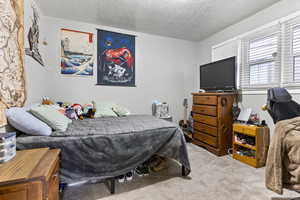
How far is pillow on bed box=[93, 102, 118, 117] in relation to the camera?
99.2 inches

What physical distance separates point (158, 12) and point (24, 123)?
8.25 ft

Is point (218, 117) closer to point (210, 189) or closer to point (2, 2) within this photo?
point (210, 189)

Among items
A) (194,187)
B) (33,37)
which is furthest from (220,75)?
(33,37)

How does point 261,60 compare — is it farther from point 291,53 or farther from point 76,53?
point 76,53

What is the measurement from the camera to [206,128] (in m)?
2.71

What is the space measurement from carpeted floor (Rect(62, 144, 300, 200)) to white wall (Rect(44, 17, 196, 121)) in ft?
5.83

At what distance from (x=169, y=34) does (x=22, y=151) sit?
3427 mm

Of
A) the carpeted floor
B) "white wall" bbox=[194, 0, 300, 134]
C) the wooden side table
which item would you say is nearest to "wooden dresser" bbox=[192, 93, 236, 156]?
the wooden side table

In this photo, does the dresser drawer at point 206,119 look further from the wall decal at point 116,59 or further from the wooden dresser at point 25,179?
the wooden dresser at point 25,179

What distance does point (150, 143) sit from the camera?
162 cm

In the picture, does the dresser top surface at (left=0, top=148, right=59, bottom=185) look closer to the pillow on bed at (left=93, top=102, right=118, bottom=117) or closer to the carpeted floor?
the carpeted floor

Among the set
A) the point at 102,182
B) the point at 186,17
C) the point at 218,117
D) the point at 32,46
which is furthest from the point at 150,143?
the point at 186,17

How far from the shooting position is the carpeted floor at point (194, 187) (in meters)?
1.45

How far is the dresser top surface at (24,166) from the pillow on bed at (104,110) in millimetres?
1400
